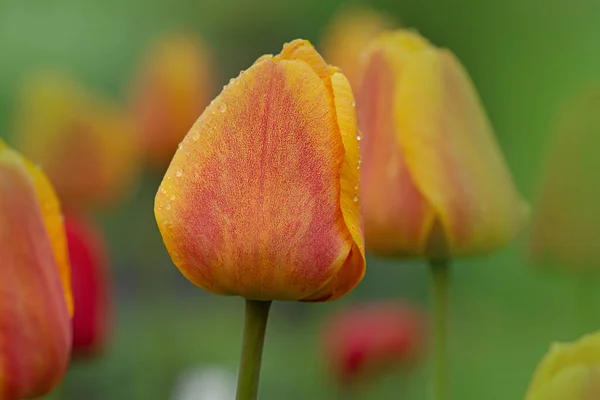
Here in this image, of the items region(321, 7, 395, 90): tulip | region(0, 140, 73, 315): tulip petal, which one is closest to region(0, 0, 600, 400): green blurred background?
region(321, 7, 395, 90): tulip

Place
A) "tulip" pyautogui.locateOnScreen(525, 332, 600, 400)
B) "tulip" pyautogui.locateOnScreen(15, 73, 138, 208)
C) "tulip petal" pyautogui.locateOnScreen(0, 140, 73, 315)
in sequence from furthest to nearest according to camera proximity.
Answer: "tulip" pyautogui.locateOnScreen(15, 73, 138, 208), "tulip petal" pyautogui.locateOnScreen(0, 140, 73, 315), "tulip" pyautogui.locateOnScreen(525, 332, 600, 400)

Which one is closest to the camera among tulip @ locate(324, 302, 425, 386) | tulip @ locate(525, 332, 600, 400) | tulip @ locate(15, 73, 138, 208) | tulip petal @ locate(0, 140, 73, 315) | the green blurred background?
tulip @ locate(525, 332, 600, 400)

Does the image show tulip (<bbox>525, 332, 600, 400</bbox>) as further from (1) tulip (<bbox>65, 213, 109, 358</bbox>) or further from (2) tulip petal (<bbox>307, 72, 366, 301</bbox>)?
(1) tulip (<bbox>65, 213, 109, 358</bbox>)

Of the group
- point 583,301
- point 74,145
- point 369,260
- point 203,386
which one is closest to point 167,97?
point 74,145

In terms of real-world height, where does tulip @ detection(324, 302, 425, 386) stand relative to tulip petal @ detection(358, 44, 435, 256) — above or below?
below

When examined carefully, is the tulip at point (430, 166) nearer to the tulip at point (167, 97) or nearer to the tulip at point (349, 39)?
the tulip at point (349, 39)

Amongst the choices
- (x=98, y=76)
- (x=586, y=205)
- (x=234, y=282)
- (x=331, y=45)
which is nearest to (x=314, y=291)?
(x=234, y=282)
